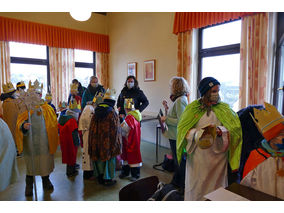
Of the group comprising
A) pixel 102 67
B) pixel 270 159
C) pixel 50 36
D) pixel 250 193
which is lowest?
pixel 250 193

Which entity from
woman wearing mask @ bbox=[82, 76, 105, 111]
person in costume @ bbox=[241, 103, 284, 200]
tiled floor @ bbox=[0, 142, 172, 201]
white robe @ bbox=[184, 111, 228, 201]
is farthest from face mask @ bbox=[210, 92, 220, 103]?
woman wearing mask @ bbox=[82, 76, 105, 111]

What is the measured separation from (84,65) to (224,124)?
17.1ft

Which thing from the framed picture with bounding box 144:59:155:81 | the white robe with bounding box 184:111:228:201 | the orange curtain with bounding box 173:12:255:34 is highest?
the orange curtain with bounding box 173:12:255:34

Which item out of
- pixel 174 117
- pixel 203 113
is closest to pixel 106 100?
pixel 174 117

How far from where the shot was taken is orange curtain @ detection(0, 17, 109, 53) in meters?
4.79

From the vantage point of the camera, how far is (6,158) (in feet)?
6.36

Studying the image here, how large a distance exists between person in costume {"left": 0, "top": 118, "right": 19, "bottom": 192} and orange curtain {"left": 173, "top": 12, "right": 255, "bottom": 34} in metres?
3.37

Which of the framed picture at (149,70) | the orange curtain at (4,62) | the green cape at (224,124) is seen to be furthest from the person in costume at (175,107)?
the orange curtain at (4,62)

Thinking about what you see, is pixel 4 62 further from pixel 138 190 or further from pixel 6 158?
pixel 138 190


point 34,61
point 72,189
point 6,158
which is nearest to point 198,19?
point 72,189

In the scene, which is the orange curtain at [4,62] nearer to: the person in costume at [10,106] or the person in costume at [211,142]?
the person in costume at [10,106]

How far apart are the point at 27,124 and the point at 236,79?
3276 millimetres

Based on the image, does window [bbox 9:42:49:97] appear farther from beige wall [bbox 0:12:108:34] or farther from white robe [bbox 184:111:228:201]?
white robe [bbox 184:111:228:201]

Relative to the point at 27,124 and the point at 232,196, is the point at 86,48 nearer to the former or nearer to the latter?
the point at 27,124
